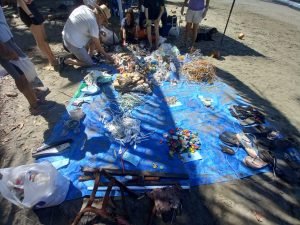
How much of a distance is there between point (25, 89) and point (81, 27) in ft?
6.32

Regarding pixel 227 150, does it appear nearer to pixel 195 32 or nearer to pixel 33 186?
pixel 33 186

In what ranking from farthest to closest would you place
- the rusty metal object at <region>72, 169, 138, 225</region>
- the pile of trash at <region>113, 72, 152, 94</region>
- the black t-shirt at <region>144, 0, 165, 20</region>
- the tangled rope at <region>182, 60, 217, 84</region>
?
the black t-shirt at <region>144, 0, 165, 20</region> < the tangled rope at <region>182, 60, 217, 84</region> < the pile of trash at <region>113, 72, 152, 94</region> < the rusty metal object at <region>72, 169, 138, 225</region>

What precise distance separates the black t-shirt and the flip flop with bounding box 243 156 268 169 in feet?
15.6

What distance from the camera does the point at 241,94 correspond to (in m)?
5.37

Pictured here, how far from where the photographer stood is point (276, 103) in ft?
17.1

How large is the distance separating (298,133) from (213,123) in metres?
1.53

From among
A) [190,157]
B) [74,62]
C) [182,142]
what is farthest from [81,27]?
[190,157]

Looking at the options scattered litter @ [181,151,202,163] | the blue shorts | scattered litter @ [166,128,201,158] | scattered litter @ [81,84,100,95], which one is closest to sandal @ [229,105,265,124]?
scattered litter @ [166,128,201,158]

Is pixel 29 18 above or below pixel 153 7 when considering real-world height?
above

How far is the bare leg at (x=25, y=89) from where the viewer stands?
4.02m

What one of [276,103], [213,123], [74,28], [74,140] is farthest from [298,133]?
[74,28]

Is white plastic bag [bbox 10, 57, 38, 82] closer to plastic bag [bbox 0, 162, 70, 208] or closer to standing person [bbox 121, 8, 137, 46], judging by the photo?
plastic bag [bbox 0, 162, 70, 208]

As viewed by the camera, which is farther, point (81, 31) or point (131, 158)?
point (81, 31)

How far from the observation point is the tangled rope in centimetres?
570
